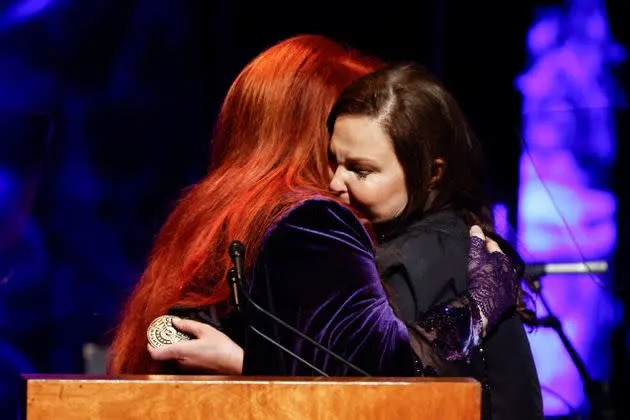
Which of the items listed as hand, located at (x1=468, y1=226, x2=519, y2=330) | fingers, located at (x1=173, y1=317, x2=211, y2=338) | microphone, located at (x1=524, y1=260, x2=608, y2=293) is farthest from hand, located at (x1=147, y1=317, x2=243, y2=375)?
microphone, located at (x1=524, y1=260, x2=608, y2=293)

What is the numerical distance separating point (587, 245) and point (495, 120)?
21.0 inches

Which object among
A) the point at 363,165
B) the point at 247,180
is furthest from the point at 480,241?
the point at 247,180

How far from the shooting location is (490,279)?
6.74 ft

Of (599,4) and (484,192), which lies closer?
(484,192)

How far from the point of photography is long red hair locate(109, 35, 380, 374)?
1914 mm

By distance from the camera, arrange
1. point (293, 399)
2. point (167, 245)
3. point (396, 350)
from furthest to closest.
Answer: point (167, 245), point (396, 350), point (293, 399)

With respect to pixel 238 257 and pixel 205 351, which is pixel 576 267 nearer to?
pixel 205 351

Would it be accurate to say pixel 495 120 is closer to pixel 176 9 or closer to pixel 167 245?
pixel 176 9

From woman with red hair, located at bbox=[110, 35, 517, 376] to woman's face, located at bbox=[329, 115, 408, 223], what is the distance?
0.04 metres

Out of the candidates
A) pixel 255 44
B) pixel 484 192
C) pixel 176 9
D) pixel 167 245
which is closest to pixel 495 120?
pixel 255 44

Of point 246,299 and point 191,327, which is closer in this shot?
point 246,299

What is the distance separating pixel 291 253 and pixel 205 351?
23cm

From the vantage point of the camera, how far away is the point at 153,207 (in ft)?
13.2

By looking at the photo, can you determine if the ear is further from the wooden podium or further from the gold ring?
the wooden podium
